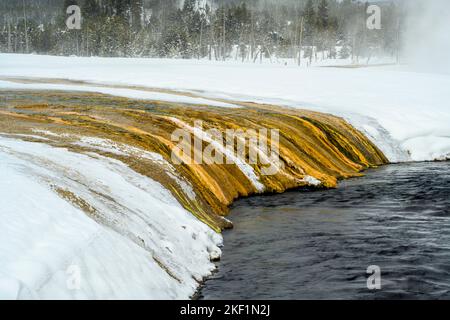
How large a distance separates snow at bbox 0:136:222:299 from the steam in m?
79.4

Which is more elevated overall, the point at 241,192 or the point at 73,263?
the point at 73,263

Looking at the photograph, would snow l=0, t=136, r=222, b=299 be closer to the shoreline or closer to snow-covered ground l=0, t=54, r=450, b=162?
the shoreline

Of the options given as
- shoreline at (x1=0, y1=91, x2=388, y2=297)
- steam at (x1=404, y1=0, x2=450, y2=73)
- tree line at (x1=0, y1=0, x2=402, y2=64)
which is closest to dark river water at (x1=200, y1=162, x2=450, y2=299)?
shoreline at (x1=0, y1=91, x2=388, y2=297)

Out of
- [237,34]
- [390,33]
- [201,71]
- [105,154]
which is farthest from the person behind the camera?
[390,33]

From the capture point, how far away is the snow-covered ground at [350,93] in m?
19.6

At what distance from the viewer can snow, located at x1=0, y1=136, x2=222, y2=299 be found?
5148 mm

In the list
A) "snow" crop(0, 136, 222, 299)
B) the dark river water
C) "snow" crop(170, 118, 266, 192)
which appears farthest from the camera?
"snow" crop(170, 118, 266, 192)

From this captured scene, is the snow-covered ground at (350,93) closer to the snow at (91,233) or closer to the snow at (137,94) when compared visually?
the snow at (137,94)

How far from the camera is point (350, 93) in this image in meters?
27.3

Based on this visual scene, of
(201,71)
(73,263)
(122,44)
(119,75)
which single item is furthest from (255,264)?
(122,44)

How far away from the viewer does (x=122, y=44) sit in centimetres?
8781

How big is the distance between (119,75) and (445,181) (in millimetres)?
22082

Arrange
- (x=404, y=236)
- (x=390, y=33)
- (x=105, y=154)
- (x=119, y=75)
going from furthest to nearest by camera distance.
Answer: (x=390, y=33) < (x=119, y=75) < (x=105, y=154) < (x=404, y=236)
